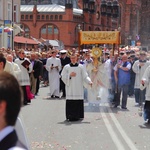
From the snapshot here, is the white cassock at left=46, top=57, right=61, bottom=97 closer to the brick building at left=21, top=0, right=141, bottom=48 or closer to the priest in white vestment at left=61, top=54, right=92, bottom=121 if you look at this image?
the priest in white vestment at left=61, top=54, right=92, bottom=121

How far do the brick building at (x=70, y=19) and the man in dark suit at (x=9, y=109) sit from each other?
67343 millimetres

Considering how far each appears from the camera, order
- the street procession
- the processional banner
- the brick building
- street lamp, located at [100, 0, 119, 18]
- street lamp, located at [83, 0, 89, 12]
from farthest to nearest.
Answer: street lamp, located at [100, 0, 119, 18] < street lamp, located at [83, 0, 89, 12] < the brick building < the processional banner < the street procession

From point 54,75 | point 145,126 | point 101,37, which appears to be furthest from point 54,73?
point 145,126

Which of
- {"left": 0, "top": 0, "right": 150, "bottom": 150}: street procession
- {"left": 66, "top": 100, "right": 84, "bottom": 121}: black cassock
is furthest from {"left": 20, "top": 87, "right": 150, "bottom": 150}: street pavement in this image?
{"left": 66, "top": 100, "right": 84, "bottom": 121}: black cassock

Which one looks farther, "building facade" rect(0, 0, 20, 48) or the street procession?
"building facade" rect(0, 0, 20, 48)

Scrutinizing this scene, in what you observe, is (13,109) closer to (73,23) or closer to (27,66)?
(27,66)

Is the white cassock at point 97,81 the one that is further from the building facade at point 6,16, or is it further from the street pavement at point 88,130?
the building facade at point 6,16

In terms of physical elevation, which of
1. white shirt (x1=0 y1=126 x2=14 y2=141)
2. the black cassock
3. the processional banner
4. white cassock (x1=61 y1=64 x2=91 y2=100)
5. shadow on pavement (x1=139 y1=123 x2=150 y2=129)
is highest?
the processional banner

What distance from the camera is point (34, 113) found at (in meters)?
14.3

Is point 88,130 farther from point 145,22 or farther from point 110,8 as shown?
point 145,22

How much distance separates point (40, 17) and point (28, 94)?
5802 cm

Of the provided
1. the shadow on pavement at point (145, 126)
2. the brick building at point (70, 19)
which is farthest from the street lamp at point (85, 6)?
the shadow on pavement at point (145, 126)

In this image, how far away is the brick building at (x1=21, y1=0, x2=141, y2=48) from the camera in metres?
72.2

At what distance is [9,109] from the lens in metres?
2.63
